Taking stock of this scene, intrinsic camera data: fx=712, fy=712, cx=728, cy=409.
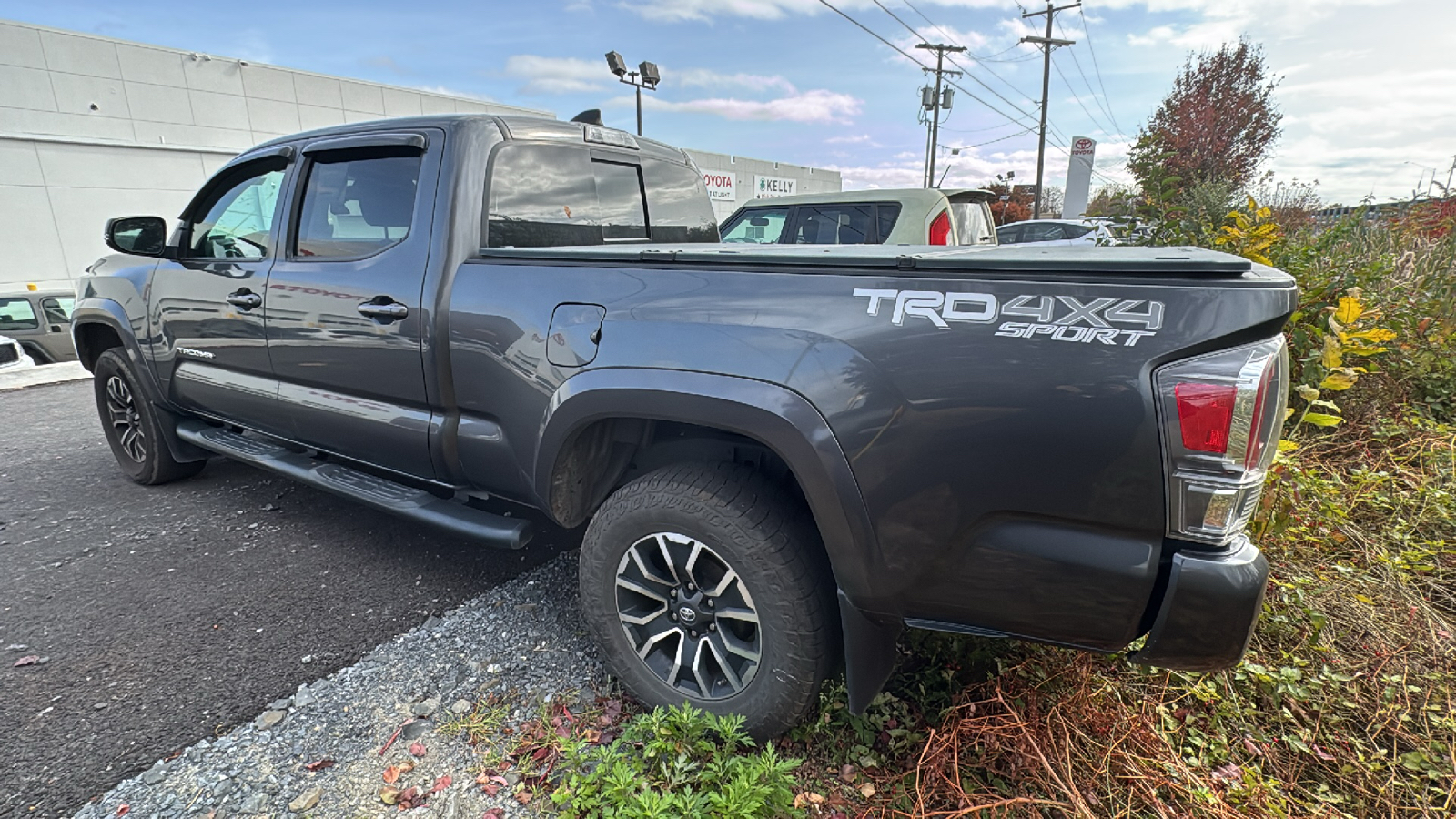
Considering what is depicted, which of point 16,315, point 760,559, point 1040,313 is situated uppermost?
point 1040,313

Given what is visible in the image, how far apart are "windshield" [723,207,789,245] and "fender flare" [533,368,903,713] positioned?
5603 mm

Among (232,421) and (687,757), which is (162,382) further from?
(687,757)

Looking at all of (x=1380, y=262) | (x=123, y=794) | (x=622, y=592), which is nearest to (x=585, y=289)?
(x=622, y=592)

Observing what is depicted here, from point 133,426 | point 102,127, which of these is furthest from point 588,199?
point 102,127

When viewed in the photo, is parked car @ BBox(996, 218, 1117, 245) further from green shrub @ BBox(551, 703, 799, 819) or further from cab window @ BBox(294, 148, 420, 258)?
green shrub @ BBox(551, 703, 799, 819)

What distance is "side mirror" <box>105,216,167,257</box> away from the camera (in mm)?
3748

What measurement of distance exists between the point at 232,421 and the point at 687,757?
3074 millimetres

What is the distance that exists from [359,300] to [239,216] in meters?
1.41

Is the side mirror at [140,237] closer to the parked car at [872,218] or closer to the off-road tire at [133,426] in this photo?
the off-road tire at [133,426]

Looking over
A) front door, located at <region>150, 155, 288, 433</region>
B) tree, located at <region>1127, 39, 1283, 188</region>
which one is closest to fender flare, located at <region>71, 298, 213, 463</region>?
front door, located at <region>150, 155, 288, 433</region>

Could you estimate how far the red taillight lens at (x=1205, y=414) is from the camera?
1406 mm

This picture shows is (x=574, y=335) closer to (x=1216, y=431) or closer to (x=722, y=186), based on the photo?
(x=1216, y=431)

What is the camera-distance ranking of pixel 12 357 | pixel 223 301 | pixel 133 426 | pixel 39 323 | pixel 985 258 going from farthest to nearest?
pixel 39 323
pixel 12 357
pixel 133 426
pixel 223 301
pixel 985 258

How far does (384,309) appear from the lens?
265 centimetres
